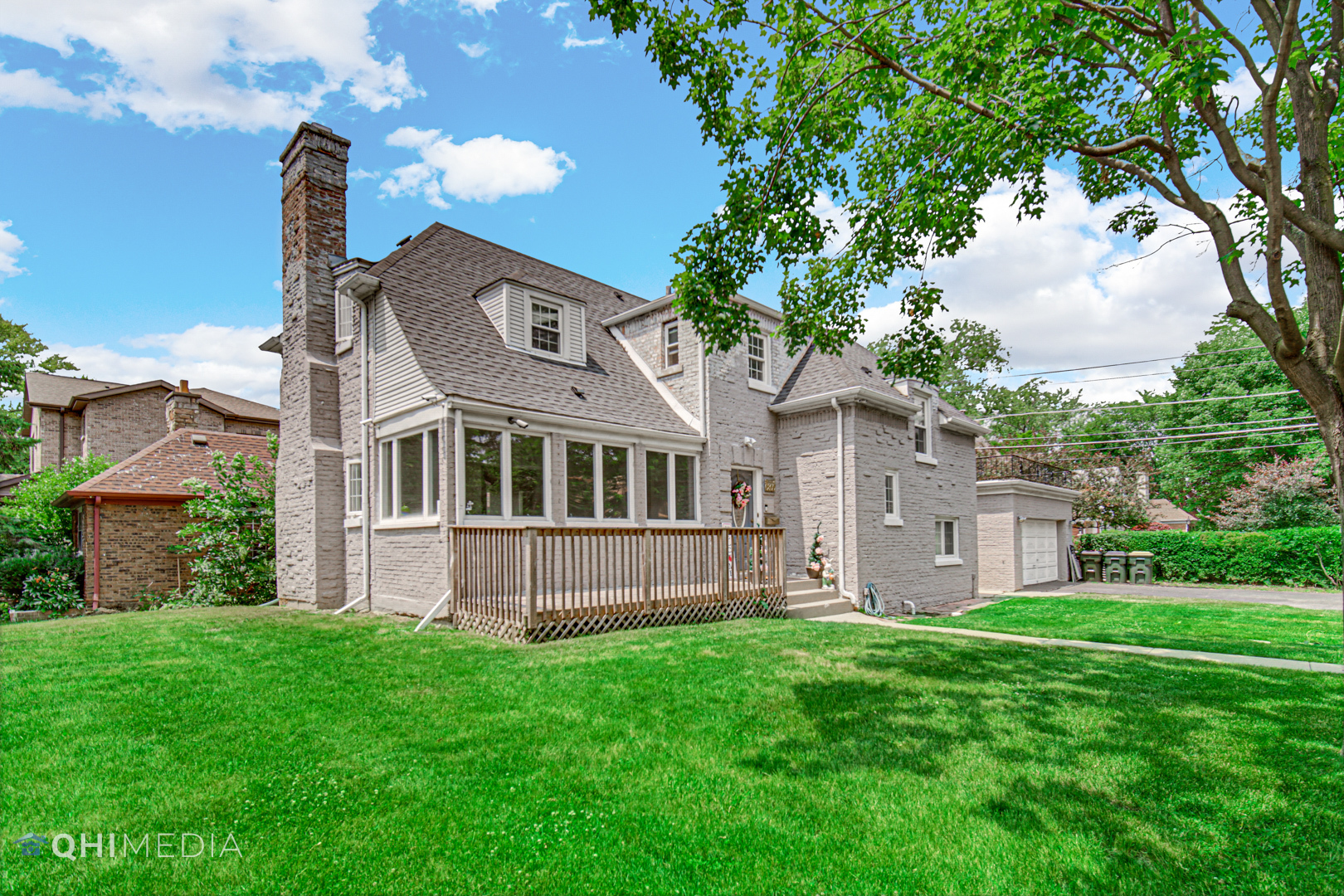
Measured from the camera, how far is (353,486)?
13477mm

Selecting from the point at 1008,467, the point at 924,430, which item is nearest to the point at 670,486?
the point at 924,430

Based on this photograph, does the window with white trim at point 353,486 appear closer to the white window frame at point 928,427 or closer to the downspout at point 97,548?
the downspout at point 97,548

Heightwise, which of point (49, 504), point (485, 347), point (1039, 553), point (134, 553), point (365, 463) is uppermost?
point (485, 347)

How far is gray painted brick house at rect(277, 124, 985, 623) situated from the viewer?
11.6m

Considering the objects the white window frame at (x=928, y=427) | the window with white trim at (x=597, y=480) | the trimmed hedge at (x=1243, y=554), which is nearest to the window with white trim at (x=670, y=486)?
the window with white trim at (x=597, y=480)

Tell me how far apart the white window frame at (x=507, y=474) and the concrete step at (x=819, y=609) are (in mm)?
5036

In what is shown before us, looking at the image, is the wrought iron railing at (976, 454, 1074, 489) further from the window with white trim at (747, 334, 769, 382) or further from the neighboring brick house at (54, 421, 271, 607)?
the neighboring brick house at (54, 421, 271, 607)

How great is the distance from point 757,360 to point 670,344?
92.4 inches

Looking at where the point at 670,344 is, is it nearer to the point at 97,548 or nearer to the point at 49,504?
the point at 97,548

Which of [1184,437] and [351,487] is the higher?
[1184,437]

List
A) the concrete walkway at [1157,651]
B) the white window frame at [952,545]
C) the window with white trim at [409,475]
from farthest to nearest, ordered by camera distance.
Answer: the white window frame at [952,545], the window with white trim at [409,475], the concrete walkway at [1157,651]

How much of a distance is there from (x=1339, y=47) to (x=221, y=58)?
10.4 meters

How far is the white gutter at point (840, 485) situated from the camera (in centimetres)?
1501

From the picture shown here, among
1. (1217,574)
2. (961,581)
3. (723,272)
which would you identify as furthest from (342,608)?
(1217,574)
